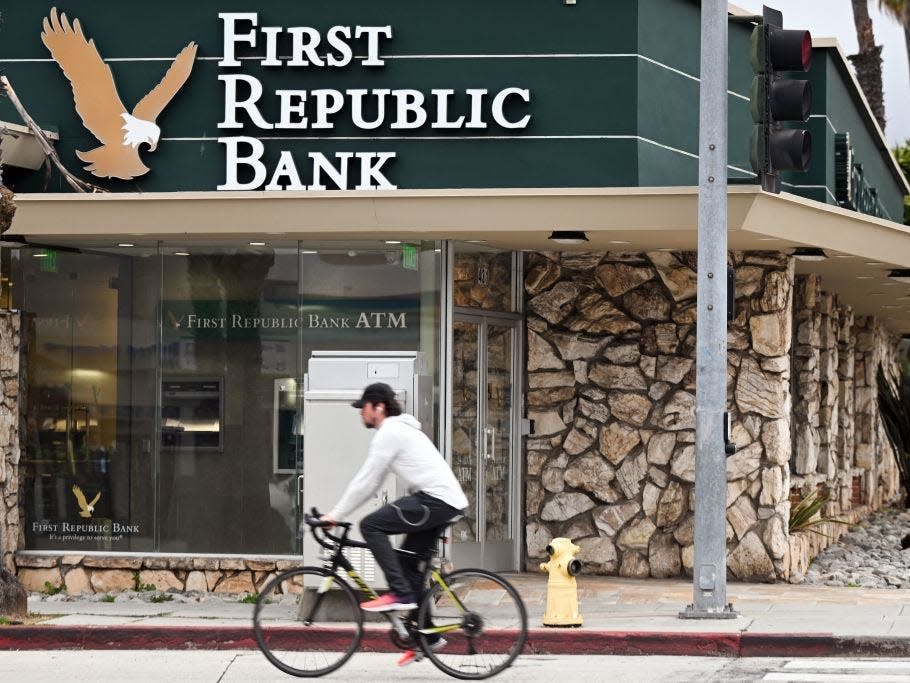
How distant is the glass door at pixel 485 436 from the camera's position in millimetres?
15078

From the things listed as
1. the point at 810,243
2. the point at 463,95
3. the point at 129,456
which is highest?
the point at 463,95

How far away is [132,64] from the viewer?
14875 mm

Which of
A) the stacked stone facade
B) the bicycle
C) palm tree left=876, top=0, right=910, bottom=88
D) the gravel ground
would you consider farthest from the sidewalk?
palm tree left=876, top=0, right=910, bottom=88

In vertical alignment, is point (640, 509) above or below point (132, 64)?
below

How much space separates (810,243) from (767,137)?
7.45 ft

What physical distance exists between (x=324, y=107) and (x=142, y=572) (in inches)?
181

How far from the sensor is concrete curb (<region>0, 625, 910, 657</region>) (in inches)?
440

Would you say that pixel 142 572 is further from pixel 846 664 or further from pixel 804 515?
pixel 846 664

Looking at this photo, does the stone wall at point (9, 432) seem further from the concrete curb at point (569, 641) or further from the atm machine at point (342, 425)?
the atm machine at point (342, 425)

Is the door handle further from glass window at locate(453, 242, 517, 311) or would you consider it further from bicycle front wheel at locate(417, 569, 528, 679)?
bicycle front wheel at locate(417, 569, 528, 679)

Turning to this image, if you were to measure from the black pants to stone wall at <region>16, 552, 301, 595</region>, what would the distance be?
4.69 meters

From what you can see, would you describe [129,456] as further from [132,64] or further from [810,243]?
[810,243]

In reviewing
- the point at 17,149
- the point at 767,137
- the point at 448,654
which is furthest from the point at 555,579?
the point at 17,149

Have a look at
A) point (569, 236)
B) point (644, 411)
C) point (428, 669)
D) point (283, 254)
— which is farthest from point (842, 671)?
point (283, 254)
